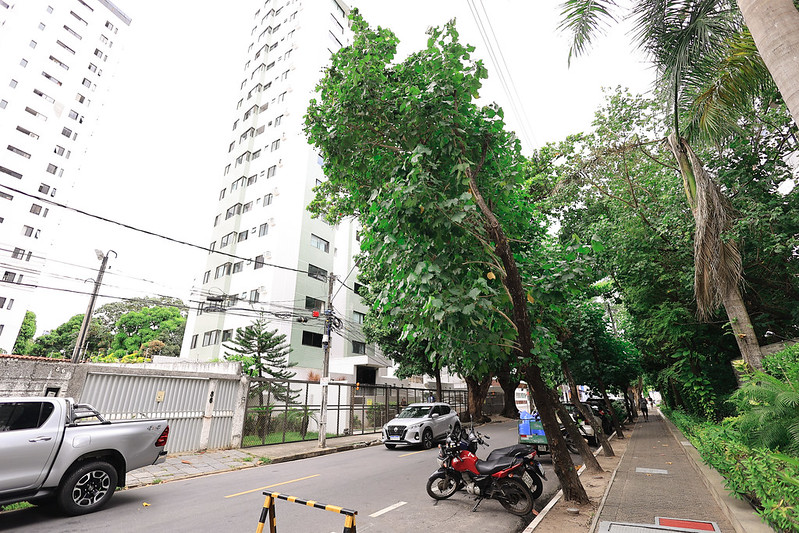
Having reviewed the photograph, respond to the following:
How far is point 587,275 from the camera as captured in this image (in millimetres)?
5750

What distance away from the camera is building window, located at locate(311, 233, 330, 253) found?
1160 inches

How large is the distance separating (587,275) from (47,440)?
8.70 m

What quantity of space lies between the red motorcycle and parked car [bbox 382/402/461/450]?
6858mm

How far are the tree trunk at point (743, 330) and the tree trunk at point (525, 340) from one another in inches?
154

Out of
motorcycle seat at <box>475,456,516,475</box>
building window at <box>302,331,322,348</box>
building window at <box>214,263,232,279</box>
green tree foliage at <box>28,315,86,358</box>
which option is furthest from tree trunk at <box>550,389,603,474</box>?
green tree foliage at <box>28,315,86,358</box>

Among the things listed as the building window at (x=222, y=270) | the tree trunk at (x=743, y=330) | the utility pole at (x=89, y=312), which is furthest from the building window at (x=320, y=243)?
the tree trunk at (x=743, y=330)

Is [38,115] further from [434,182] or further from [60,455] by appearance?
[434,182]

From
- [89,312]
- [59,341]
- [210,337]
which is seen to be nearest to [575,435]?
[89,312]

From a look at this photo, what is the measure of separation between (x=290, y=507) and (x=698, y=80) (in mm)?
10847

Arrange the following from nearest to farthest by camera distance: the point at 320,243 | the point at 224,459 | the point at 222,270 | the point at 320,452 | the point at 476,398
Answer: the point at 224,459, the point at 320,452, the point at 476,398, the point at 320,243, the point at 222,270

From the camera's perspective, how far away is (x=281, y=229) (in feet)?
93.6

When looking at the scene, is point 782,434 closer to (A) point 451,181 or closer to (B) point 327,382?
(A) point 451,181

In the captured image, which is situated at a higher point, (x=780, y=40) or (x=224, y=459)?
(x=780, y=40)

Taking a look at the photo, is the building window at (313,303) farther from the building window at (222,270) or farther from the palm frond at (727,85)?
the palm frond at (727,85)
